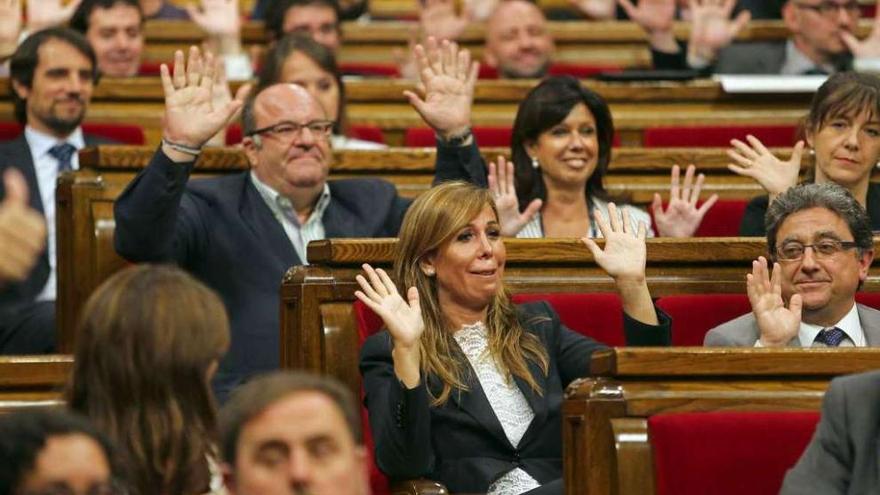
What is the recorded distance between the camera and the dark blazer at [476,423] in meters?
1.51

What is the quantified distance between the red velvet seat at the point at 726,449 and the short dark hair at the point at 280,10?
160cm

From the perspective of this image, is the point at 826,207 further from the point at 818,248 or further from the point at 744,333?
the point at 744,333

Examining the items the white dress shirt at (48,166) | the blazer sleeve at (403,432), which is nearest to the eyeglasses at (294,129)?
the white dress shirt at (48,166)

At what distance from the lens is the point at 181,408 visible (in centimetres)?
111

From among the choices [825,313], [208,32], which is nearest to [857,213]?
[825,313]

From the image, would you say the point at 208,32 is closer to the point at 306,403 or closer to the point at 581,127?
the point at 581,127

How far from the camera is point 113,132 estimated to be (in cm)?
246

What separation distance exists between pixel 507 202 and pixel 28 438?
1075mm

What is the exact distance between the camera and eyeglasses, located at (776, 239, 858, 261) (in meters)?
1.64

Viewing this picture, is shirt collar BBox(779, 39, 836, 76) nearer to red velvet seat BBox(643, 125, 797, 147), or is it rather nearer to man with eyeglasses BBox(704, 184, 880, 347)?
red velvet seat BBox(643, 125, 797, 147)

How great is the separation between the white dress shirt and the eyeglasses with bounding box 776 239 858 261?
98 centimetres

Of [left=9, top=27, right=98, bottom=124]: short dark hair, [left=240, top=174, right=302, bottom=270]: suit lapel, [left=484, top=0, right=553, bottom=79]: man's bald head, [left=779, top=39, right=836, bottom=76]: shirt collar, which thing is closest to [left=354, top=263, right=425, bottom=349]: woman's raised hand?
[left=240, top=174, right=302, bottom=270]: suit lapel

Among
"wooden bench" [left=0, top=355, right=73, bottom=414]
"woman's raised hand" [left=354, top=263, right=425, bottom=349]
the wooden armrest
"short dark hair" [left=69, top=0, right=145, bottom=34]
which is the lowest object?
the wooden armrest

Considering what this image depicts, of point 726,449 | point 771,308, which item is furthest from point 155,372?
point 771,308
